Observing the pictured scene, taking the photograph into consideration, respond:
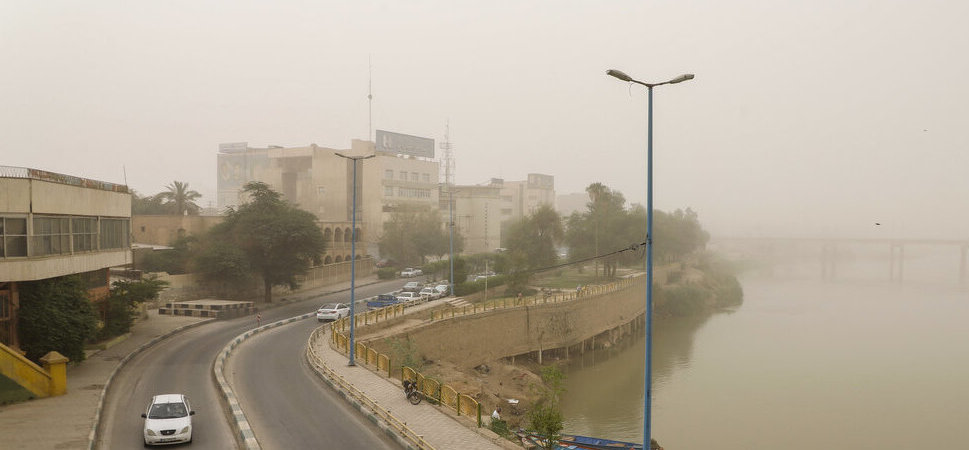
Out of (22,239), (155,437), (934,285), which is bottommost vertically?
(934,285)

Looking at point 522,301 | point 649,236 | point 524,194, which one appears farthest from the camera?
point 524,194

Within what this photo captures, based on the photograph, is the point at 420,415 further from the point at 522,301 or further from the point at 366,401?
the point at 522,301

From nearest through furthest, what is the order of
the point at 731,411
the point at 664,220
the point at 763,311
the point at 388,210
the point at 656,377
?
the point at 731,411 → the point at 656,377 → the point at 763,311 → the point at 388,210 → the point at 664,220

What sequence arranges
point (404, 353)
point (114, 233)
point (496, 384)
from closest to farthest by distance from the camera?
point (114, 233)
point (404, 353)
point (496, 384)

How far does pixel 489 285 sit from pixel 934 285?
373 ft

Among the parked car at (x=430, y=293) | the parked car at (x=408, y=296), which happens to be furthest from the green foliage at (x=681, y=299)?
the parked car at (x=408, y=296)

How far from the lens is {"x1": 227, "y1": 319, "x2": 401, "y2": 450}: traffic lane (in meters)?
18.5

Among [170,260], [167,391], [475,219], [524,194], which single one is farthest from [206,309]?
[524,194]

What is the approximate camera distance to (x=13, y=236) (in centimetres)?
2322

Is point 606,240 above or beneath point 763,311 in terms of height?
above

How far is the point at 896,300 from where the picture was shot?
103 meters

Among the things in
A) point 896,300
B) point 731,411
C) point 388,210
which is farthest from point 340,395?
point 896,300

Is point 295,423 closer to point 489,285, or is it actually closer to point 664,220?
point 489,285

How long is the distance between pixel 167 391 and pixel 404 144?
256 feet
